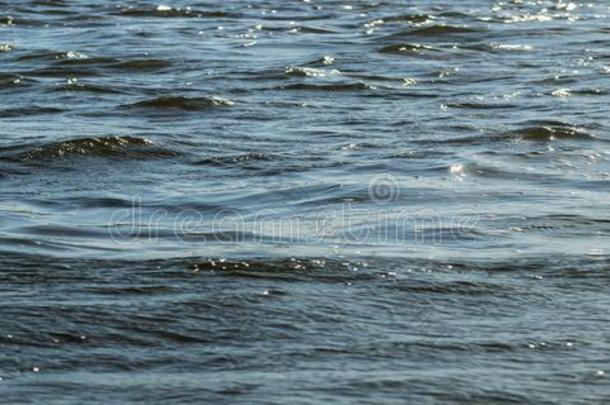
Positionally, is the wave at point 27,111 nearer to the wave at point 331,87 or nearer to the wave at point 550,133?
the wave at point 331,87

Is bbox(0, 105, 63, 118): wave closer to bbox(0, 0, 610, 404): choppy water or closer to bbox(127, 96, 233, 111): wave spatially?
bbox(0, 0, 610, 404): choppy water

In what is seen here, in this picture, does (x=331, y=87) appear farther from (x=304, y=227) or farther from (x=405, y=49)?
(x=304, y=227)

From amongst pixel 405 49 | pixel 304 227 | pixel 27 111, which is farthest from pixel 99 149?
pixel 405 49

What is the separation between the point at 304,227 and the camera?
288 inches

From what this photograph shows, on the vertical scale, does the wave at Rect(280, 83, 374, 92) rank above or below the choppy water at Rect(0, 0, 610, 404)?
above

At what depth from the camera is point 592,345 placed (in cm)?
538

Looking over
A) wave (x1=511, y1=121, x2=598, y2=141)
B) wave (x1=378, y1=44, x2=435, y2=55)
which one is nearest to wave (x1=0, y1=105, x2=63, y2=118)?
wave (x1=511, y1=121, x2=598, y2=141)

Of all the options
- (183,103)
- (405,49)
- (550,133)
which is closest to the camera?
(550,133)

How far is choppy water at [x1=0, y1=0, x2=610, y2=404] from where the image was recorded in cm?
516

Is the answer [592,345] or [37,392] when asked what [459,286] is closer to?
[592,345]

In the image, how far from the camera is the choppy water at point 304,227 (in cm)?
516

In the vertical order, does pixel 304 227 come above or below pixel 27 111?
below

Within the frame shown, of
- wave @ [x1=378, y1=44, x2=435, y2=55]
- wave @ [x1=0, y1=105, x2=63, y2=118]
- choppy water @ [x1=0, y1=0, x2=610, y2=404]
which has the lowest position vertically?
choppy water @ [x1=0, y1=0, x2=610, y2=404]

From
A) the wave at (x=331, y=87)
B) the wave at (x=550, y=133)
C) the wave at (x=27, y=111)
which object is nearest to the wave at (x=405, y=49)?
the wave at (x=331, y=87)
